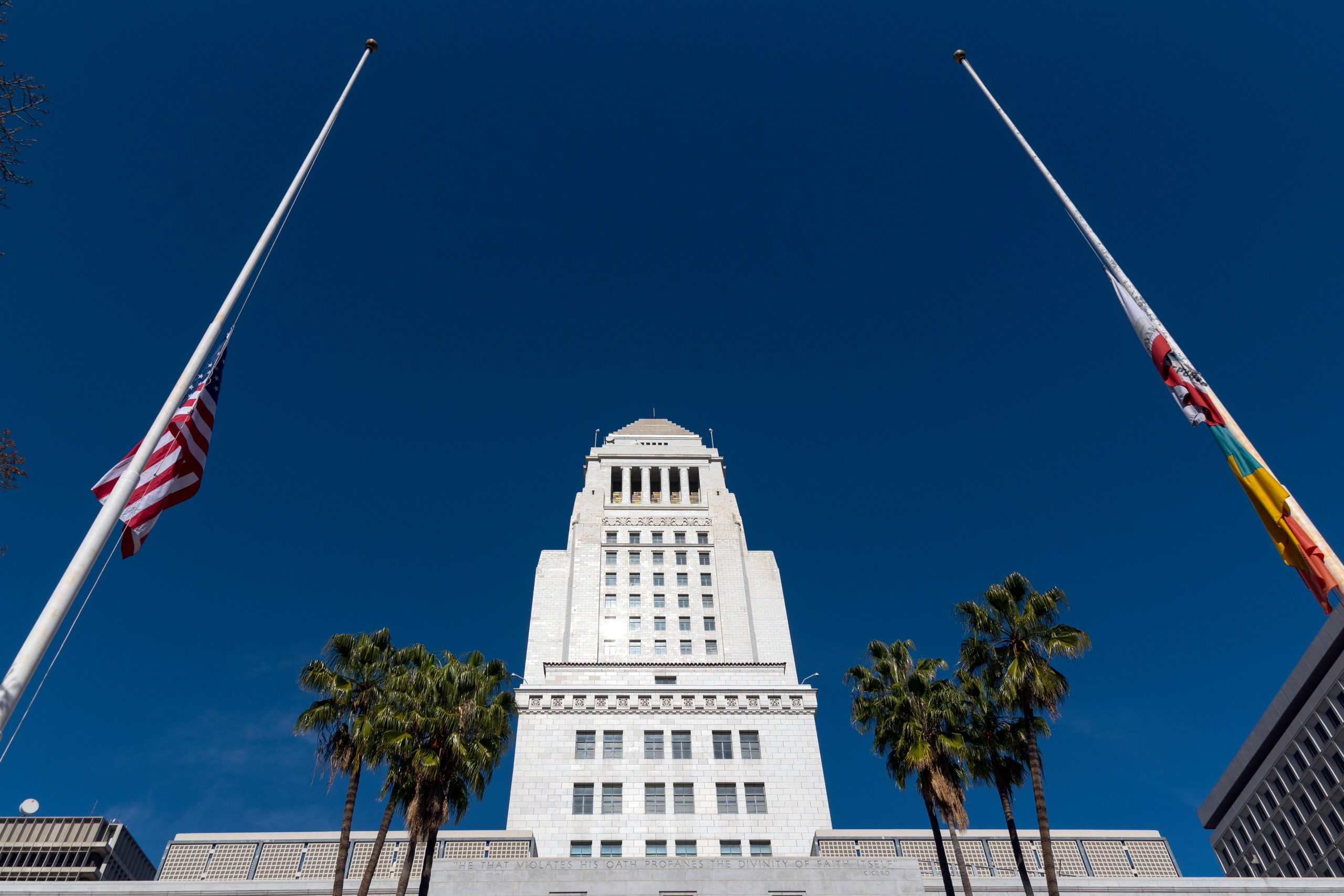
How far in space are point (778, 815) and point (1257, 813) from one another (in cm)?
5637

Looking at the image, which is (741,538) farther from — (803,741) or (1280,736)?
(1280,736)

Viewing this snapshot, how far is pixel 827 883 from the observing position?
32281 mm

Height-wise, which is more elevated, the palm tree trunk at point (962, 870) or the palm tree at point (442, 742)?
the palm tree at point (442, 742)

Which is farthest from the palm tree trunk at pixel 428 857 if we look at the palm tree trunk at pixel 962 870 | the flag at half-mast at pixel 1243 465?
the flag at half-mast at pixel 1243 465

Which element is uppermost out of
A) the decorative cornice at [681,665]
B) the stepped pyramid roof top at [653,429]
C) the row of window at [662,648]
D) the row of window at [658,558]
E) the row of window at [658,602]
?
the stepped pyramid roof top at [653,429]

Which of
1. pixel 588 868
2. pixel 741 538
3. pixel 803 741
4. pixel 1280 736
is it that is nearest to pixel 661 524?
pixel 741 538

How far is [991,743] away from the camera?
29.6 m

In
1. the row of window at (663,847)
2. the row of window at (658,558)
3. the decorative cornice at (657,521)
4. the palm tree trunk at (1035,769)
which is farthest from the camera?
the decorative cornice at (657,521)

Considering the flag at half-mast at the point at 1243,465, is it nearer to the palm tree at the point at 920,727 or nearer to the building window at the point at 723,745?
the palm tree at the point at 920,727

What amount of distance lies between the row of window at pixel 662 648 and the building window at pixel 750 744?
36.7 feet

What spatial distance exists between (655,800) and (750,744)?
23.4ft

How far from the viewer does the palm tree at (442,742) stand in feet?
88.1

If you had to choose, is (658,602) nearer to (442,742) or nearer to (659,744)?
(659,744)

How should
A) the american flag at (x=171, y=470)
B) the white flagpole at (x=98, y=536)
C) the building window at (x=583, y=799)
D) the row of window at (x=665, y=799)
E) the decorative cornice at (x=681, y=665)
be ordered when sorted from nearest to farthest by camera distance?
the white flagpole at (x=98, y=536), the american flag at (x=171, y=470), the building window at (x=583, y=799), the row of window at (x=665, y=799), the decorative cornice at (x=681, y=665)
